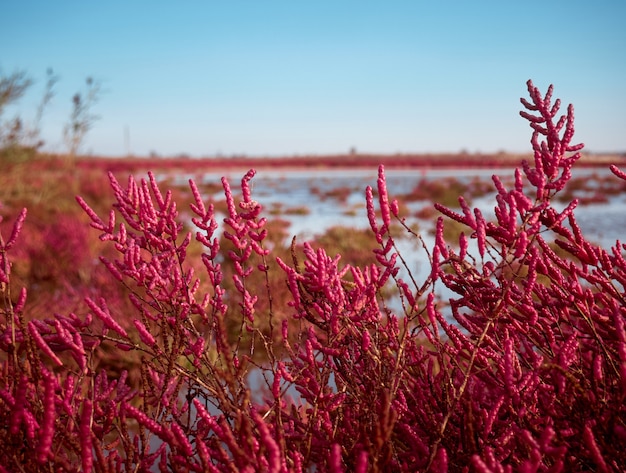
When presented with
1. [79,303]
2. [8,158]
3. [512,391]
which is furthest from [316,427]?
[8,158]

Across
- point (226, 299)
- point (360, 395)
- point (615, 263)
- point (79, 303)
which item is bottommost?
point (226, 299)

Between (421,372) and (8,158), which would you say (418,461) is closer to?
(421,372)

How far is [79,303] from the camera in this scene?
211 inches

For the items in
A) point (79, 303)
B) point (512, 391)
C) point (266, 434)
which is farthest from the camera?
point (79, 303)

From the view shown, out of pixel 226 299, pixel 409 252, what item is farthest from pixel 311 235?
pixel 226 299

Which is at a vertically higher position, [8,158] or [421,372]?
[8,158]

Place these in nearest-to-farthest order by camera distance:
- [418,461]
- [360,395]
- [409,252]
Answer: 1. [418,461]
2. [360,395]
3. [409,252]

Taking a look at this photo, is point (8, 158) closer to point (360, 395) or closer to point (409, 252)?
point (409, 252)

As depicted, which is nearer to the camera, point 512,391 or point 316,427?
point 512,391

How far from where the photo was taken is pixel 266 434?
3.09 ft

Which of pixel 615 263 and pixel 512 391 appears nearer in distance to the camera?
pixel 512 391

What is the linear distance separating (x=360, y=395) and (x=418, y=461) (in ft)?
0.85

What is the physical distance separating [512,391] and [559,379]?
0.16 metres

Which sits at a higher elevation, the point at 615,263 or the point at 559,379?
the point at 615,263
